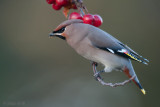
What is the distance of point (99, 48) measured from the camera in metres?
2.97

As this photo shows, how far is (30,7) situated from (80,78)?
1747mm

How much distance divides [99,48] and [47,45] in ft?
9.53

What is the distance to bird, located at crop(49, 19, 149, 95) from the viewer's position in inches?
113

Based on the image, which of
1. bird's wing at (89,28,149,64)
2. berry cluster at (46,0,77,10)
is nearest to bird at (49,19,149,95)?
bird's wing at (89,28,149,64)

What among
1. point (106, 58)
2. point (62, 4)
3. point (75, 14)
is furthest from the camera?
point (106, 58)

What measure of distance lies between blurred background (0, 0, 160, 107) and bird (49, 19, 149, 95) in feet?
8.20

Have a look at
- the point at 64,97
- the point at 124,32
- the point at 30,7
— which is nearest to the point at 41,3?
the point at 30,7

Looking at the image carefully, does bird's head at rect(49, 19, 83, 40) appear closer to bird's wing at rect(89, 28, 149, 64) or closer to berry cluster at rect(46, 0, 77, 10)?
berry cluster at rect(46, 0, 77, 10)

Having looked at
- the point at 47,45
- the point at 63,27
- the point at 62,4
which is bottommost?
the point at 47,45

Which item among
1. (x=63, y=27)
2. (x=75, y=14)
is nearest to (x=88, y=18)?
(x=75, y=14)

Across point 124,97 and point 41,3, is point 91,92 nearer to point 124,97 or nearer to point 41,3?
point 124,97

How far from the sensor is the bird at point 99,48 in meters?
2.87

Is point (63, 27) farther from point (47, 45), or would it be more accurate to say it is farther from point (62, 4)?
point (47, 45)

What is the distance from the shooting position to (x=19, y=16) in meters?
5.62
